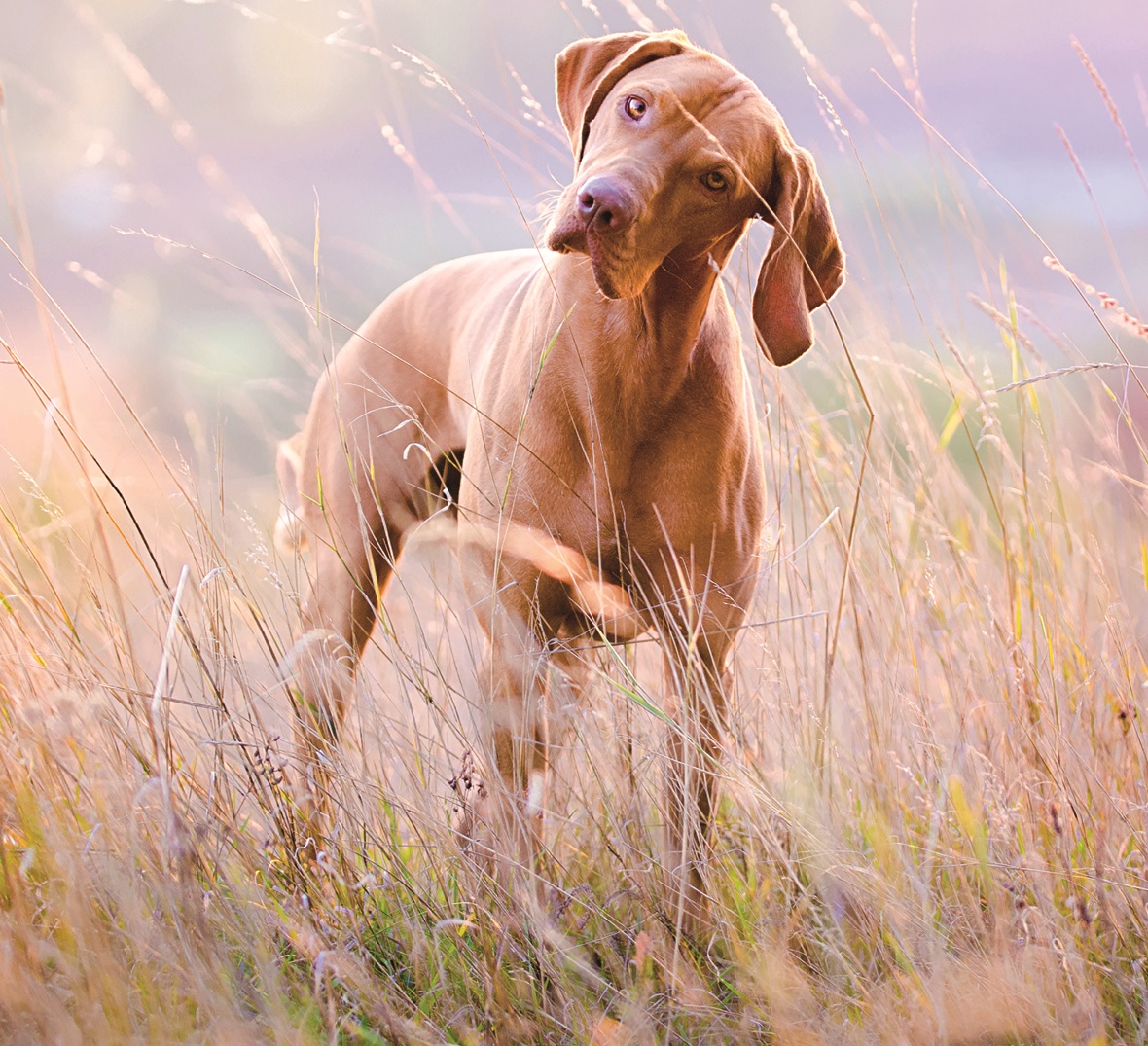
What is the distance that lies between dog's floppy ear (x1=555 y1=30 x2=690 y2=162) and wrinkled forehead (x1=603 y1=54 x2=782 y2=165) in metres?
0.11

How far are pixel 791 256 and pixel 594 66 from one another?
622mm

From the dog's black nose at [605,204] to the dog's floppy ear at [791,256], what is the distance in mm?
338

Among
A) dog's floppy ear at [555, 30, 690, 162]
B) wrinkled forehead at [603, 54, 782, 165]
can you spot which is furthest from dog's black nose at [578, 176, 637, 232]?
dog's floppy ear at [555, 30, 690, 162]

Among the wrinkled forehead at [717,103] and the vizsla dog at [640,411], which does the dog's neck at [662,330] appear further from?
the wrinkled forehead at [717,103]

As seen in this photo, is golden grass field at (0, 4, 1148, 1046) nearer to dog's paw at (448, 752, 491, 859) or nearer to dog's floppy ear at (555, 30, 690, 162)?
dog's paw at (448, 752, 491, 859)

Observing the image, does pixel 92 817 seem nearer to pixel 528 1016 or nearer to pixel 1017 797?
pixel 528 1016

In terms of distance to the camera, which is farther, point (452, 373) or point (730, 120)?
point (452, 373)

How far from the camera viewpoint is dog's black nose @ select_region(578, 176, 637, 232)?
1.68 meters

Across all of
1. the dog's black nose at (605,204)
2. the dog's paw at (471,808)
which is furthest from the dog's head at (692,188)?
the dog's paw at (471,808)

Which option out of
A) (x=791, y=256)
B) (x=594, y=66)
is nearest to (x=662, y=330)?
(x=791, y=256)

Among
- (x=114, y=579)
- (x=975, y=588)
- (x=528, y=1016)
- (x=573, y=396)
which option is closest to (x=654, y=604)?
(x=573, y=396)

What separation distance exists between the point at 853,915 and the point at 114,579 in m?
1.27

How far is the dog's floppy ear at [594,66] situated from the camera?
6.93 feet

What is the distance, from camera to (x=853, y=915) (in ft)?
5.53
